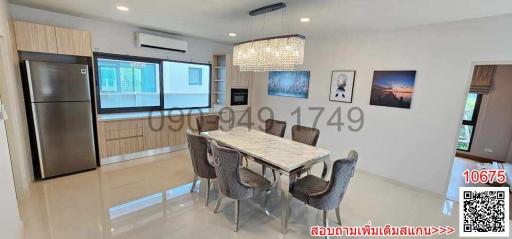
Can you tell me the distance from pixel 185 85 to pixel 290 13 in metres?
3.21

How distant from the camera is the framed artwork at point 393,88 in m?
3.32

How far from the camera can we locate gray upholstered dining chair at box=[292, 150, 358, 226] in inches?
78.6

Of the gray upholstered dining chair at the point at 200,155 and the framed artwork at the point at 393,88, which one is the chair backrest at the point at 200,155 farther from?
the framed artwork at the point at 393,88

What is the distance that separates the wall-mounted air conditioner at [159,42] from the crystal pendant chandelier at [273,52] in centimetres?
201

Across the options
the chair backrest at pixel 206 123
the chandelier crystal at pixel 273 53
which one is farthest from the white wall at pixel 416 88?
the chair backrest at pixel 206 123

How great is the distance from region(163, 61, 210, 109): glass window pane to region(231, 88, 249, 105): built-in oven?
655 mm

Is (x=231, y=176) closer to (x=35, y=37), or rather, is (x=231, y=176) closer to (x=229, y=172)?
(x=229, y=172)

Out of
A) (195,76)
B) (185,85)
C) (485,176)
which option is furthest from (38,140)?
(485,176)

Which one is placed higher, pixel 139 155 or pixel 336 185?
pixel 336 185

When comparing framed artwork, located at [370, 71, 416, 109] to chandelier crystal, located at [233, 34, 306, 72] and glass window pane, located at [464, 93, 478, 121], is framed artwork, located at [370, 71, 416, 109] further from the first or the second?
glass window pane, located at [464, 93, 478, 121]

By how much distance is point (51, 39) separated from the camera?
9.97 ft

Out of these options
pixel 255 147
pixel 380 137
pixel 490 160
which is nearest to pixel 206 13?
pixel 255 147

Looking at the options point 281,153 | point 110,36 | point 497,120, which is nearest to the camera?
point 281,153

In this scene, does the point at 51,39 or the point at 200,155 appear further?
the point at 51,39
